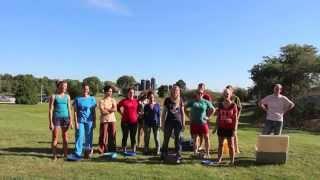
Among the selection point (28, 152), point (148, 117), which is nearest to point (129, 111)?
point (148, 117)

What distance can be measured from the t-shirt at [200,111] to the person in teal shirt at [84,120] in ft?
8.46

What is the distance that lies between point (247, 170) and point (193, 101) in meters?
2.56

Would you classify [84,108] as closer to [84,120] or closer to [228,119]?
[84,120]

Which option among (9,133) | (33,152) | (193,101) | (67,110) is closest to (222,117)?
(193,101)

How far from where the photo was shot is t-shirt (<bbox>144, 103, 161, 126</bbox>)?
52.4 feet

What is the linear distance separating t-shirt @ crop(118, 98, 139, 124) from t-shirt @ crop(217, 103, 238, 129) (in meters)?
2.51

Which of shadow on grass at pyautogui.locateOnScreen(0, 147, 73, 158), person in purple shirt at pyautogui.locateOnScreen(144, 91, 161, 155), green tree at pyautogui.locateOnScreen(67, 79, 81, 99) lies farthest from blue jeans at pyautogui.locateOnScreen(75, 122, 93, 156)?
green tree at pyautogui.locateOnScreen(67, 79, 81, 99)

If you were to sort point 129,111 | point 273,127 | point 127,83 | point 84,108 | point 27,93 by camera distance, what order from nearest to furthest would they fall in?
point 84,108
point 129,111
point 273,127
point 127,83
point 27,93

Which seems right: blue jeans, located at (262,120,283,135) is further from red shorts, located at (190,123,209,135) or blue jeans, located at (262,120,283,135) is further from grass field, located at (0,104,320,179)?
red shorts, located at (190,123,209,135)

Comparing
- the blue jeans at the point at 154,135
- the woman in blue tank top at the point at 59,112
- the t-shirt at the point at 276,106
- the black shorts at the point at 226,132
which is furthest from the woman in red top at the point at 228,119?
the woman in blue tank top at the point at 59,112

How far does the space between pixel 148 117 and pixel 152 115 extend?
143 millimetres

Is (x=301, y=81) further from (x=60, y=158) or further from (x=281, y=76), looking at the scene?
(x=60, y=158)

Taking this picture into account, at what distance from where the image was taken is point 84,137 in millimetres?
15227

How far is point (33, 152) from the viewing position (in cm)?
1588
